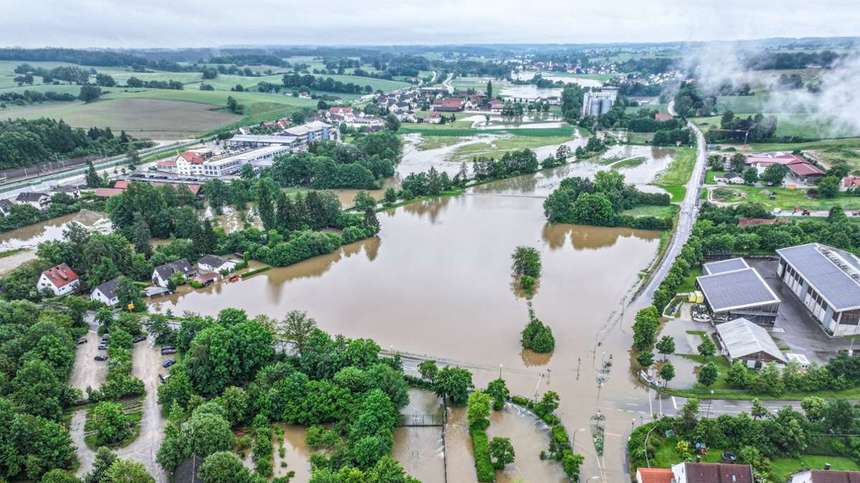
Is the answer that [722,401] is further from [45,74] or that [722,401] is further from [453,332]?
[45,74]

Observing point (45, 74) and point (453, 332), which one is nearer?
point (453, 332)

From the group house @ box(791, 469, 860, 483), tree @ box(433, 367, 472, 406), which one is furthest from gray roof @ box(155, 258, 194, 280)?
house @ box(791, 469, 860, 483)


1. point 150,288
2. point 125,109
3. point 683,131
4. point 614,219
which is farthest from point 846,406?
point 125,109

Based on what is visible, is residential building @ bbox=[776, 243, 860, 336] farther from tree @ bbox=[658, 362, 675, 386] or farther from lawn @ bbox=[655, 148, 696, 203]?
lawn @ bbox=[655, 148, 696, 203]

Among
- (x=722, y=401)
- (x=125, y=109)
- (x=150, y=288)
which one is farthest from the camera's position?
(x=125, y=109)

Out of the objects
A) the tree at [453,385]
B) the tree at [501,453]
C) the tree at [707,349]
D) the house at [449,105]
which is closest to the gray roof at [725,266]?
the tree at [707,349]

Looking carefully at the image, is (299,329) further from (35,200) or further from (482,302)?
(35,200)

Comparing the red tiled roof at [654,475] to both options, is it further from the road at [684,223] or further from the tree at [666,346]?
the road at [684,223]

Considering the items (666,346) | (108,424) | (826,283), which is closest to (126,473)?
(108,424)

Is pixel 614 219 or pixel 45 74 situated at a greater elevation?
pixel 45 74
